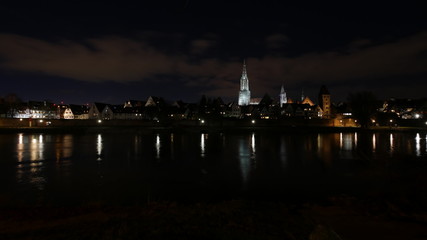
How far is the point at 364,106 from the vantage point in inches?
3472


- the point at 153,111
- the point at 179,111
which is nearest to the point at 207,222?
the point at 153,111

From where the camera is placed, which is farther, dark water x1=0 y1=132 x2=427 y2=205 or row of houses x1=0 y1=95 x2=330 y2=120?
row of houses x1=0 y1=95 x2=330 y2=120

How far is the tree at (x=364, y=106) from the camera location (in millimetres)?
87000

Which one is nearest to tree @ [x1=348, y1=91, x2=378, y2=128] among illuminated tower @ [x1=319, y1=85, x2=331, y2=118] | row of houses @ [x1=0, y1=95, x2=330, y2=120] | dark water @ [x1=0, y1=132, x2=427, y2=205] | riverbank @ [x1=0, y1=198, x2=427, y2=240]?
row of houses @ [x1=0, y1=95, x2=330, y2=120]

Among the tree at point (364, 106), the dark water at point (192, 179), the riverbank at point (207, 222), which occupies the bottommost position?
the dark water at point (192, 179)

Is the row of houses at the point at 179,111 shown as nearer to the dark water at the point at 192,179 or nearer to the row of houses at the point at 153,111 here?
the row of houses at the point at 153,111

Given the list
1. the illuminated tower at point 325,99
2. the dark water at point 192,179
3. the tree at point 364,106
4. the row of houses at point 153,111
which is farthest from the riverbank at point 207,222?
the illuminated tower at point 325,99

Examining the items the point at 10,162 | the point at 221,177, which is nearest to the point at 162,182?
the point at 221,177

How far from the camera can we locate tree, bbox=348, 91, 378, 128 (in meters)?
87.0

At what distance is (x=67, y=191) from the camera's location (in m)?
15.9

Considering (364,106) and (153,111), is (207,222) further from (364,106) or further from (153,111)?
(153,111)

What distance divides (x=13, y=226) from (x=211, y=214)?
6856 millimetres

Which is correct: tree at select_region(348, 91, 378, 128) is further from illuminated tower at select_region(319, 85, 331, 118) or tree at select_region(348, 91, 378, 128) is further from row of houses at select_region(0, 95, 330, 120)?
illuminated tower at select_region(319, 85, 331, 118)

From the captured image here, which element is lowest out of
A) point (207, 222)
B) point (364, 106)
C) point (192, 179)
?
point (192, 179)
